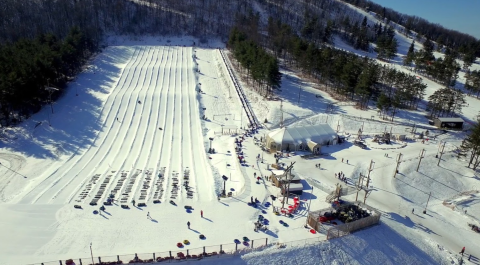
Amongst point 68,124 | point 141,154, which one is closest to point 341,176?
point 141,154

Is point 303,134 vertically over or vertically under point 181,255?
over

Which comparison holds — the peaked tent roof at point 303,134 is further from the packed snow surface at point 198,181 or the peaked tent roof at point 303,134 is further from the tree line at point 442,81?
the tree line at point 442,81

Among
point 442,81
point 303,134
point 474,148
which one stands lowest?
point 303,134

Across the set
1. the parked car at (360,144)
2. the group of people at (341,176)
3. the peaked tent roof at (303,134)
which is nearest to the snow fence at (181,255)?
the group of people at (341,176)

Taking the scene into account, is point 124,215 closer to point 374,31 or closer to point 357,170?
point 357,170

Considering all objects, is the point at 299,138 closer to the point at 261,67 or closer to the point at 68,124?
the point at 261,67

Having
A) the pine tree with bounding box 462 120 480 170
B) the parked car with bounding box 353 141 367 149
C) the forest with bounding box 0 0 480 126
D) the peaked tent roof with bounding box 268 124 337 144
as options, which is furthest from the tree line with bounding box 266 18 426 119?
the peaked tent roof with bounding box 268 124 337 144

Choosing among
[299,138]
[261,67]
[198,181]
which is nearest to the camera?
[198,181]
